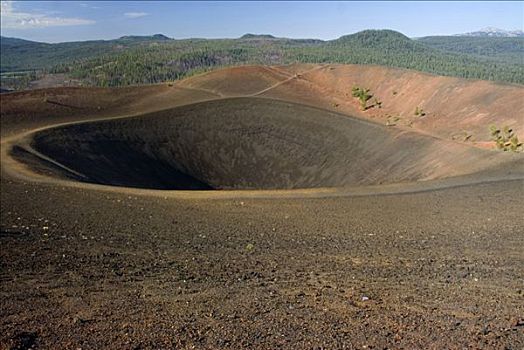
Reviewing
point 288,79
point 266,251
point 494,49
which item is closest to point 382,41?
point 494,49

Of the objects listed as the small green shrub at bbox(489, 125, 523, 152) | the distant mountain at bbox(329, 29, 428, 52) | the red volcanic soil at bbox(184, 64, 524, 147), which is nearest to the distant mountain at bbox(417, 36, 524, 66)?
the distant mountain at bbox(329, 29, 428, 52)

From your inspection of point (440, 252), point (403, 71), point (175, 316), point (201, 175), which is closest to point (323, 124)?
point (201, 175)

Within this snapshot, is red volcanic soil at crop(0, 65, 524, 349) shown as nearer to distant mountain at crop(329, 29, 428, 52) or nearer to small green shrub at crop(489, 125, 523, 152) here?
small green shrub at crop(489, 125, 523, 152)

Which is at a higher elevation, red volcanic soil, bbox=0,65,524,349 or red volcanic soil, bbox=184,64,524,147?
red volcanic soil, bbox=184,64,524,147

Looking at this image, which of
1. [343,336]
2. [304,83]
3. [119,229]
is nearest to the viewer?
[343,336]

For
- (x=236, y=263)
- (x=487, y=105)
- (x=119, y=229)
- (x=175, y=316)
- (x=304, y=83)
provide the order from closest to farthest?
(x=175, y=316), (x=236, y=263), (x=119, y=229), (x=487, y=105), (x=304, y=83)

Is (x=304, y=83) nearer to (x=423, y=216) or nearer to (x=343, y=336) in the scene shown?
(x=423, y=216)

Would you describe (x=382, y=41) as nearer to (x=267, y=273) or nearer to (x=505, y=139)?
(x=505, y=139)

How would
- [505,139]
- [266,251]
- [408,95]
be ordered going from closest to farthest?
[266,251] → [505,139] → [408,95]

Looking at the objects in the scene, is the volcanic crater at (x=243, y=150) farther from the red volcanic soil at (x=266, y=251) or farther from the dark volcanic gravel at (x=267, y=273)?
the dark volcanic gravel at (x=267, y=273)
